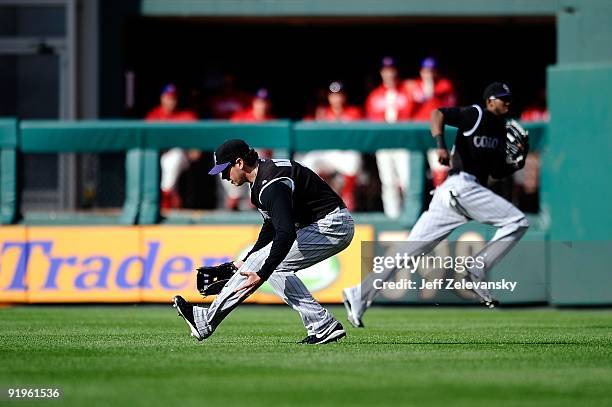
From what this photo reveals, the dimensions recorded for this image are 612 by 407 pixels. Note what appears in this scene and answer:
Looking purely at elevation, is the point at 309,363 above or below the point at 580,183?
below

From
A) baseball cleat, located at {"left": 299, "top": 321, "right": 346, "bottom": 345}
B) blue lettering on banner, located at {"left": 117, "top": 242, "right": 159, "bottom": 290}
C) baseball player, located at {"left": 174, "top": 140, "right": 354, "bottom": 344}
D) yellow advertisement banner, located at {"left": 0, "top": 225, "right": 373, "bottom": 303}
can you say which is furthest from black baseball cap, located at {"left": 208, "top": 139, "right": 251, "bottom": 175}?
blue lettering on banner, located at {"left": 117, "top": 242, "right": 159, "bottom": 290}

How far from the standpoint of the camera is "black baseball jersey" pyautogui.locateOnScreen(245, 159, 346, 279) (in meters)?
8.80

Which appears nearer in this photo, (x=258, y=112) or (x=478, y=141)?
(x=478, y=141)

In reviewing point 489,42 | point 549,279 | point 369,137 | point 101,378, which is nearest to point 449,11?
point 489,42

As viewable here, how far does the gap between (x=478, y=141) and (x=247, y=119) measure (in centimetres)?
701

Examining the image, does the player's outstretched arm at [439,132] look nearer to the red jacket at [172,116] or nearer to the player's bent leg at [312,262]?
the player's bent leg at [312,262]

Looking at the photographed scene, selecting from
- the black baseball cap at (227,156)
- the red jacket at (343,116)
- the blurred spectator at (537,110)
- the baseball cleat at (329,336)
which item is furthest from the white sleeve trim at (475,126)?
the blurred spectator at (537,110)

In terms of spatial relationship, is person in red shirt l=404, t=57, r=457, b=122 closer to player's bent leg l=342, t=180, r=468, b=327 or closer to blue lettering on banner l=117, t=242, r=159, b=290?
blue lettering on banner l=117, t=242, r=159, b=290

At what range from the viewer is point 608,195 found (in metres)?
14.9

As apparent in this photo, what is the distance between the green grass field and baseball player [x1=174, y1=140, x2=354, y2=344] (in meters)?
0.25

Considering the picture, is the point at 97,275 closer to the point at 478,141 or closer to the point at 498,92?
the point at 478,141

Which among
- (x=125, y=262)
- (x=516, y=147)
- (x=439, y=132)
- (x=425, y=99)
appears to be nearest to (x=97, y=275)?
(x=125, y=262)

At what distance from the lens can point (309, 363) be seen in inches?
327

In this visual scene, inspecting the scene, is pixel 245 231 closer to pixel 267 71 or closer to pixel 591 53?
pixel 591 53
